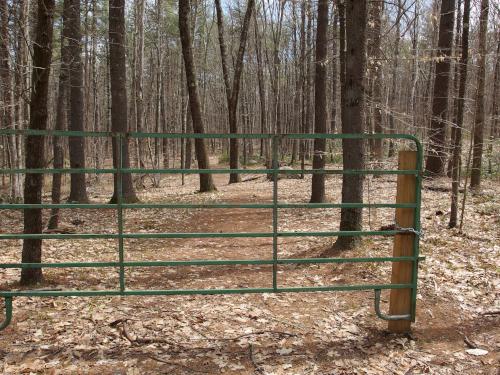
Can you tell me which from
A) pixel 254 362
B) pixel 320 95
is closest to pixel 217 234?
pixel 254 362

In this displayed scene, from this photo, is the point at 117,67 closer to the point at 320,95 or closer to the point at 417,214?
the point at 320,95

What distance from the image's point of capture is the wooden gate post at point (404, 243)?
4.00 m

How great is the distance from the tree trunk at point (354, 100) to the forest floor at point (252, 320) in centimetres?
94

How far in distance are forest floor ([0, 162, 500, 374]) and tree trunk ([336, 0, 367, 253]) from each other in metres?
0.94

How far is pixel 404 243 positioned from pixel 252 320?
5.87 feet

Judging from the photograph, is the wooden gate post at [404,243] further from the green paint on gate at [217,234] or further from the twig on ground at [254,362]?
the twig on ground at [254,362]

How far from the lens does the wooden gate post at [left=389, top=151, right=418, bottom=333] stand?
3996 mm

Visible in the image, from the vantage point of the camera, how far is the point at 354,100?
6086mm

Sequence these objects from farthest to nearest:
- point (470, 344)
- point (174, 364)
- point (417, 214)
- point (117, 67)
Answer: point (117, 67) < point (470, 344) < point (417, 214) < point (174, 364)

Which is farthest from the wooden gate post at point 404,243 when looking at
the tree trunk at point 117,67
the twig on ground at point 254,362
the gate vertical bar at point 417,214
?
the tree trunk at point 117,67

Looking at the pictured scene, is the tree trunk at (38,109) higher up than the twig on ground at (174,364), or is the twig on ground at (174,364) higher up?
the tree trunk at (38,109)

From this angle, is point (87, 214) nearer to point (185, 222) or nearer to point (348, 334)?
point (185, 222)

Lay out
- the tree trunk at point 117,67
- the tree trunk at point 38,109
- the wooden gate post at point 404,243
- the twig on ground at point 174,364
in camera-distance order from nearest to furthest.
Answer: the twig on ground at point 174,364
the wooden gate post at point 404,243
the tree trunk at point 38,109
the tree trunk at point 117,67

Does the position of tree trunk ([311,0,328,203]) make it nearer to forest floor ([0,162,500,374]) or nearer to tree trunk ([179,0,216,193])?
forest floor ([0,162,500,374])
